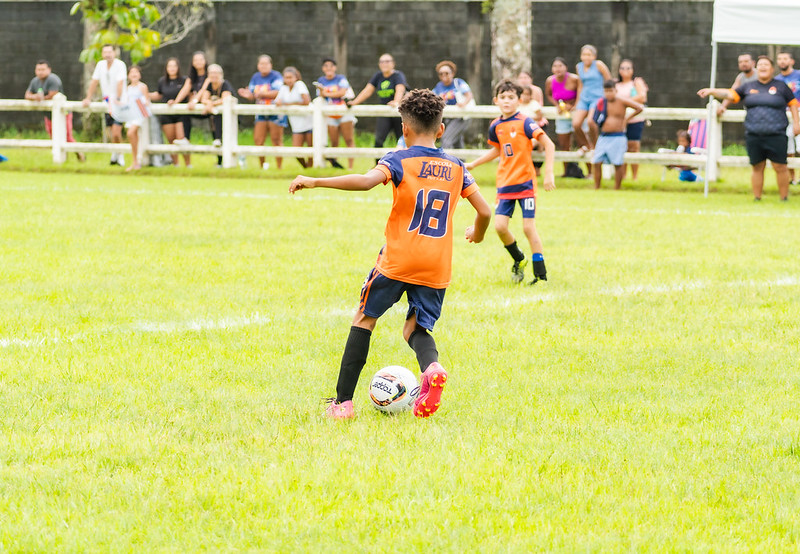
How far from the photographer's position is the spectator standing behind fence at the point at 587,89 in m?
19.1

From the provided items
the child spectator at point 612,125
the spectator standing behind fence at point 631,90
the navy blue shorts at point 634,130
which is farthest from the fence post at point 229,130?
the navy blue shorts at point 634,130

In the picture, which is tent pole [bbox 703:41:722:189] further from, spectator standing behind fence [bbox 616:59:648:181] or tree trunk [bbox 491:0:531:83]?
tree trunk [bbox 491:0:531:83]

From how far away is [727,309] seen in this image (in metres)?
7.91

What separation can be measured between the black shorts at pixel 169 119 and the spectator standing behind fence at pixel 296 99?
6.22 ft

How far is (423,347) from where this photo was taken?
5262mm

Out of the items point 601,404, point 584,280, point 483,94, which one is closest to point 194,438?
point 601,404

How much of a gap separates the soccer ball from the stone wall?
2161 cm

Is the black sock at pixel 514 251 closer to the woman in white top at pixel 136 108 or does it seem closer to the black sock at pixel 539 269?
the black sock at pixel 539 269

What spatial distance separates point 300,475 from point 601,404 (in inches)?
68.5

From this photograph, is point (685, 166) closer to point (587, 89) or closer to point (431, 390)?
point (587, 89)

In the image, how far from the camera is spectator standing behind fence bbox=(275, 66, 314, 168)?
20.8m

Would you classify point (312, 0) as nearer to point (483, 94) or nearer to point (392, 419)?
point (483, 94)

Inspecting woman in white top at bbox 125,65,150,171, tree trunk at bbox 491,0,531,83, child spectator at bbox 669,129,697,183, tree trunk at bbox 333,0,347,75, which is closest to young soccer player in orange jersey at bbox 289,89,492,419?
child spectator at bbox 669,129,697,183

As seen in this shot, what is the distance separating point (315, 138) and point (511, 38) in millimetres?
4450
